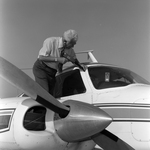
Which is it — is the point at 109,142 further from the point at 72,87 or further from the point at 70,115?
the point at 72,87

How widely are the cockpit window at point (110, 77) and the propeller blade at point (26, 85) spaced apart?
147 cm

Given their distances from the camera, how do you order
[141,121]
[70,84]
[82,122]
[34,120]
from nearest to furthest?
[82,122]
[34,120]
[141,121]
[70,84]

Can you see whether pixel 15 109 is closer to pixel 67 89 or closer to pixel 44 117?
pixel 44 117

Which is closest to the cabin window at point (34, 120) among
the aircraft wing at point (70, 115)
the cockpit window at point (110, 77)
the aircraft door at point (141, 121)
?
the aircraft wing at point (70, 115)

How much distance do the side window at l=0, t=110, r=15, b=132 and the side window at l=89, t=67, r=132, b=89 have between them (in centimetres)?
191

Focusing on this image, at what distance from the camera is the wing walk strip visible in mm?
4113

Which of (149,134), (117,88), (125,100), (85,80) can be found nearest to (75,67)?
(85,80)

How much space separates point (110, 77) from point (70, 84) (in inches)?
37.4

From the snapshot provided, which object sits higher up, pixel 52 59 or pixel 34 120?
pixel 52 59

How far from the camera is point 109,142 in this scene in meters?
3.86

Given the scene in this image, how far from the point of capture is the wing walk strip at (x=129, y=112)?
4113mm

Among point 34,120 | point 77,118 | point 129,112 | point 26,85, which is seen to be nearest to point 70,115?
point 77,118

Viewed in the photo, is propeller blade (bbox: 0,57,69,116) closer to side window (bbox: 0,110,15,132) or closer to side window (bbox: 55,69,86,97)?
side window (bbox: 0,110,15,132)

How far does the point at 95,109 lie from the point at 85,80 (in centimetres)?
161
